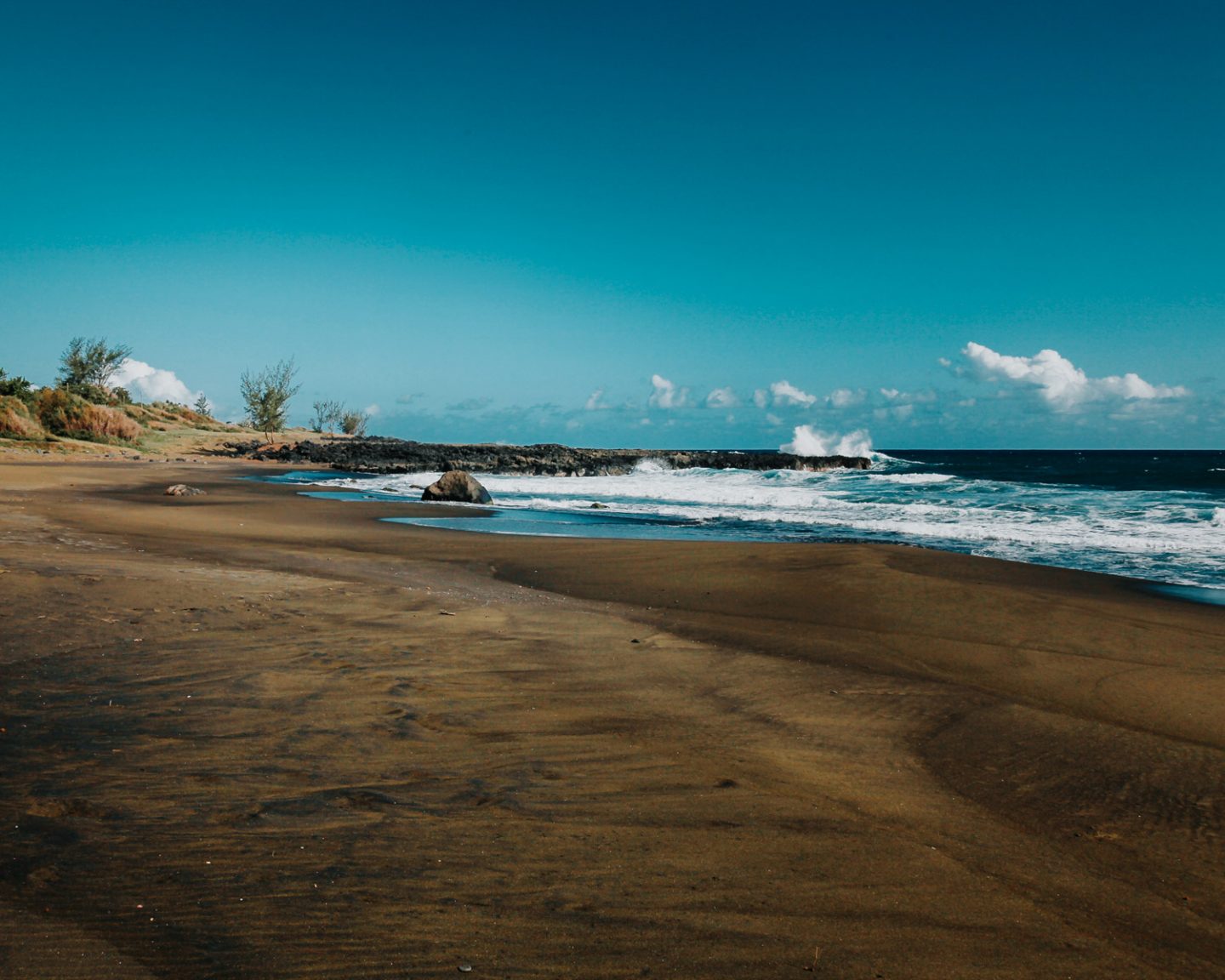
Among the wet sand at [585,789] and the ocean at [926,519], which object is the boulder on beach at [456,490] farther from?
the wet sand at [585,789]

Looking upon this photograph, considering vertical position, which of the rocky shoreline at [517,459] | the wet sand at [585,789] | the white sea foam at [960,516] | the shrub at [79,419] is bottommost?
the wet sand at [585,789]

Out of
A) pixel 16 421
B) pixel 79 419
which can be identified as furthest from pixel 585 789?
pixel 79 419

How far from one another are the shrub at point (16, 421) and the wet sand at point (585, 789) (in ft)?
122

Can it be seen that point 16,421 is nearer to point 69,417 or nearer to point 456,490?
point 69,417

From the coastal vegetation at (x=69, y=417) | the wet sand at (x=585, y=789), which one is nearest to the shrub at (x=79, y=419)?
the coastal vegetation at (x=69, y=417)

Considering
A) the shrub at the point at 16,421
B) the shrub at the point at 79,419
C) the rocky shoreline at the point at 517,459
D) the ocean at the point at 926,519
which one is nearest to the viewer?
→ the ocean at the point at 926,519

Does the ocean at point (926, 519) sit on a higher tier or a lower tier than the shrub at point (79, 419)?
lower

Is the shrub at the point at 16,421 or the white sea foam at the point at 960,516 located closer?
the white sea foam at the point at 960,516

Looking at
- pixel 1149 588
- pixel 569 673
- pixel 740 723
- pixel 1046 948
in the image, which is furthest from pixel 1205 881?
pixel 1149 588

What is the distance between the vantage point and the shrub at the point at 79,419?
43031mm

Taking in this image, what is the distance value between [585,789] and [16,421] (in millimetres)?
45312

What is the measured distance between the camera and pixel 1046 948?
8.59 ft

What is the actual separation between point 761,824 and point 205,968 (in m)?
2.18

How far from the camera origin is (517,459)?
2253 inches
